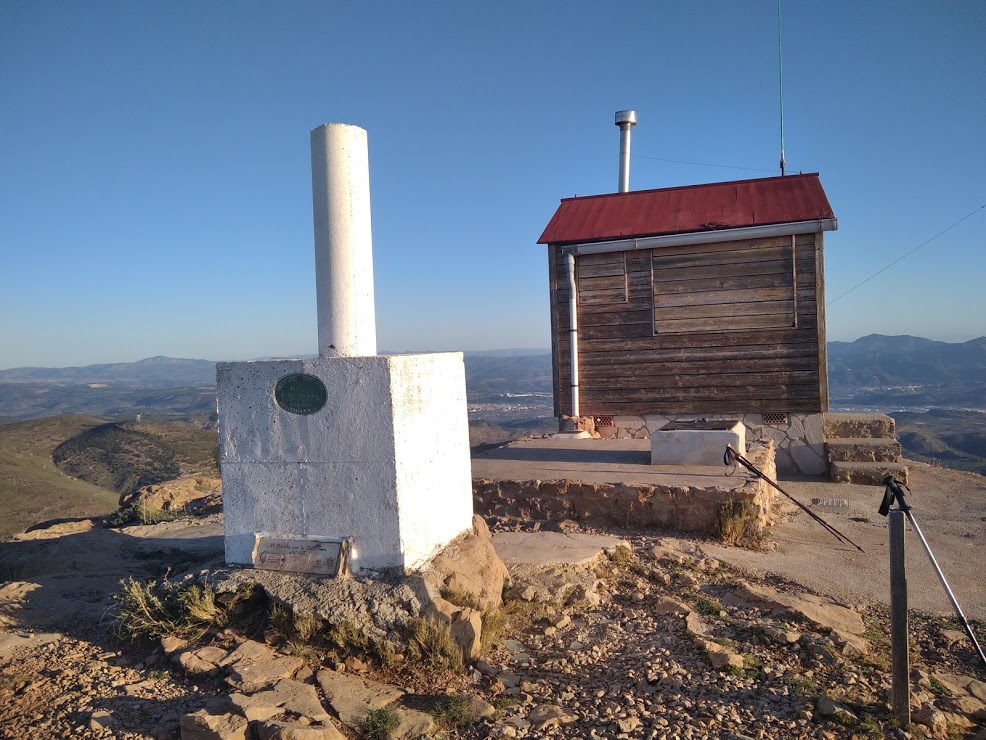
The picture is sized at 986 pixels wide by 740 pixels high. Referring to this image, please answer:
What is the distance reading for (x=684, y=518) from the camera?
7.72m

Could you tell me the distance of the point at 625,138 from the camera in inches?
628

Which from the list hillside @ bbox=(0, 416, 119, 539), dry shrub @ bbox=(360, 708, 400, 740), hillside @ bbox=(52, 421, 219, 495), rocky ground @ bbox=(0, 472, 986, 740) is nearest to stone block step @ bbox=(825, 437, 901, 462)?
rocky ground @ bbox=(0, 472, 986, 740)

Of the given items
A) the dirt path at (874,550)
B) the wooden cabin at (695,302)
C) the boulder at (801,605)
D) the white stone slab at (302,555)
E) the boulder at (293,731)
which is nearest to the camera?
the boulder at (293,731)

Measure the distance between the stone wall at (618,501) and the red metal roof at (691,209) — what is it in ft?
19.9

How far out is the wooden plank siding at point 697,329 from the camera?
12.7m

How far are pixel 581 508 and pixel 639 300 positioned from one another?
249 inches

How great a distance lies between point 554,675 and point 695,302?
9.76m

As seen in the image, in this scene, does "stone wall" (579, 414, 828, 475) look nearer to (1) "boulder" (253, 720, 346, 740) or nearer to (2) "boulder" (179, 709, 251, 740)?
(1) "boulder" (253, 720, 346, 740)

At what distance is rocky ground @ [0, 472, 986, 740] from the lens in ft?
12.9

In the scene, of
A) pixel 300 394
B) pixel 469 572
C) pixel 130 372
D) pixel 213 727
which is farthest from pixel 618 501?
pixel 130 372

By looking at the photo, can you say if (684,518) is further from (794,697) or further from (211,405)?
(211,405)

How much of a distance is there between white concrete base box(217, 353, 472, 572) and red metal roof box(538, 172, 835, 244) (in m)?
8.98

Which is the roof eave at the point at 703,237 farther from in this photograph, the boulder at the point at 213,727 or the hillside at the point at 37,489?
the hillside at the point at 37,489

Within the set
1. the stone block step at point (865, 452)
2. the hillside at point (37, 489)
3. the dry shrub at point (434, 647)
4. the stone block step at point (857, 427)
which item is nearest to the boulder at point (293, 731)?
the dry shrub at point (434, 647)
